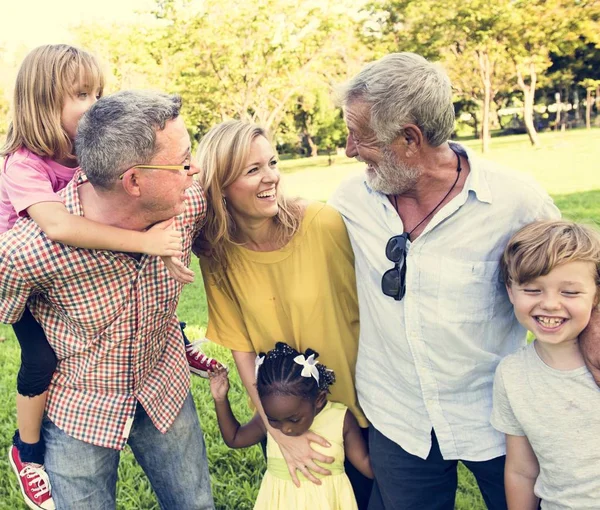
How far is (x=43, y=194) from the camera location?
251cm

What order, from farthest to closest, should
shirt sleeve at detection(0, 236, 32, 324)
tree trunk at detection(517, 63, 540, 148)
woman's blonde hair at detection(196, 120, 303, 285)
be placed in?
1. tree trunk at detection(517, 63, 540, 148)
2. woman's blonde hair at detection(196, 120, 303, 285)
3. shirt sleeve at detection(0, 236, 32, 324)

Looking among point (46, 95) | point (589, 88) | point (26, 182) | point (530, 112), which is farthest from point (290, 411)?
point (589, 88)

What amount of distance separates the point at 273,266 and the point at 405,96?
0.95m

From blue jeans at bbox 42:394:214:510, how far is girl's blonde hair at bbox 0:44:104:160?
1.21 meters

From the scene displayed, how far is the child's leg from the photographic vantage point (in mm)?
2428

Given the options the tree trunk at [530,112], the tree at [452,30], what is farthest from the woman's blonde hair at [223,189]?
the tree trunk at [530,112]

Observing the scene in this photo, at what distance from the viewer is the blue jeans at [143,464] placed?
2480 mm

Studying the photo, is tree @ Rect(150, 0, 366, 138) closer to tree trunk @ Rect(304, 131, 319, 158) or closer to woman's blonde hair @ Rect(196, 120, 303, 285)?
tree trunk @ Rect(304, 131, 319, 158)

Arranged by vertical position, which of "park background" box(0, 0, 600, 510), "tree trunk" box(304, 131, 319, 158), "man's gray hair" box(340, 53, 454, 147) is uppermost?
"man's gray hair" box(340, 53, 454, 147)

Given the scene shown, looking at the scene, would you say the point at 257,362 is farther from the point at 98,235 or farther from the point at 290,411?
the point at 98,235

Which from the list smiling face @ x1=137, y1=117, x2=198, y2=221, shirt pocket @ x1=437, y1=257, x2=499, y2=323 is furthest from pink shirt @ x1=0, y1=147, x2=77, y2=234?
shirt pocket @ x1=437, y1=257, x2=499, y2=323

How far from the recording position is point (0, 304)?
2.27 metres

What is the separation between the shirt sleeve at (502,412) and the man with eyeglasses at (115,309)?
4.44 ft

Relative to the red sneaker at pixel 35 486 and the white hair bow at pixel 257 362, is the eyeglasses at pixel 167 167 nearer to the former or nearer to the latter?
the white hair bow at pixel 257 362
